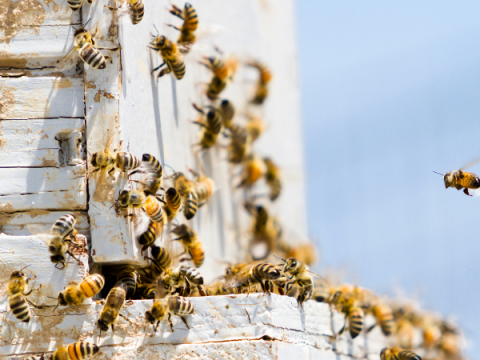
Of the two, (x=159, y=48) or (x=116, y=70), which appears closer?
(x=116, y=70)

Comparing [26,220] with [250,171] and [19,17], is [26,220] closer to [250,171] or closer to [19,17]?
[19,17]

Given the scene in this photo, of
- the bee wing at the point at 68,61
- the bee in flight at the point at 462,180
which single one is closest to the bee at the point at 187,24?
the bee wing at the point at 68,61

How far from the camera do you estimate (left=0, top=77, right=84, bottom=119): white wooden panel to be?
289cm

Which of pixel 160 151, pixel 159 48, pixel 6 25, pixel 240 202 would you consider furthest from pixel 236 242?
pixel 6 25

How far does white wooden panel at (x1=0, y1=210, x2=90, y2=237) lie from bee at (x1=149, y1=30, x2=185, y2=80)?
1407mm

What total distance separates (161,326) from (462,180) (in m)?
2.32

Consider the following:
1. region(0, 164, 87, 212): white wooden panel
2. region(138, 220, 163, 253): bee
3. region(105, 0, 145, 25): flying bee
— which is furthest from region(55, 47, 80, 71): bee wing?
region(138, 220, 163, 253): bee

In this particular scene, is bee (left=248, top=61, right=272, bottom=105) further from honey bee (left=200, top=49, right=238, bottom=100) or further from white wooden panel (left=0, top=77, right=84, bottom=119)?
white wooden panel (left=0, top=77, right=84, bottom=119)

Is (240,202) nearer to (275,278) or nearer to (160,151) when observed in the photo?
(160,151)

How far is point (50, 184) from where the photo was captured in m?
2.86

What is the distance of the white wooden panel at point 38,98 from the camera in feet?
9.48

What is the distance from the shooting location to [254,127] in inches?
293

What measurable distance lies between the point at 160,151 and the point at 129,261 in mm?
1120

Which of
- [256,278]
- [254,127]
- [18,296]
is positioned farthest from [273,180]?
[18,296]
